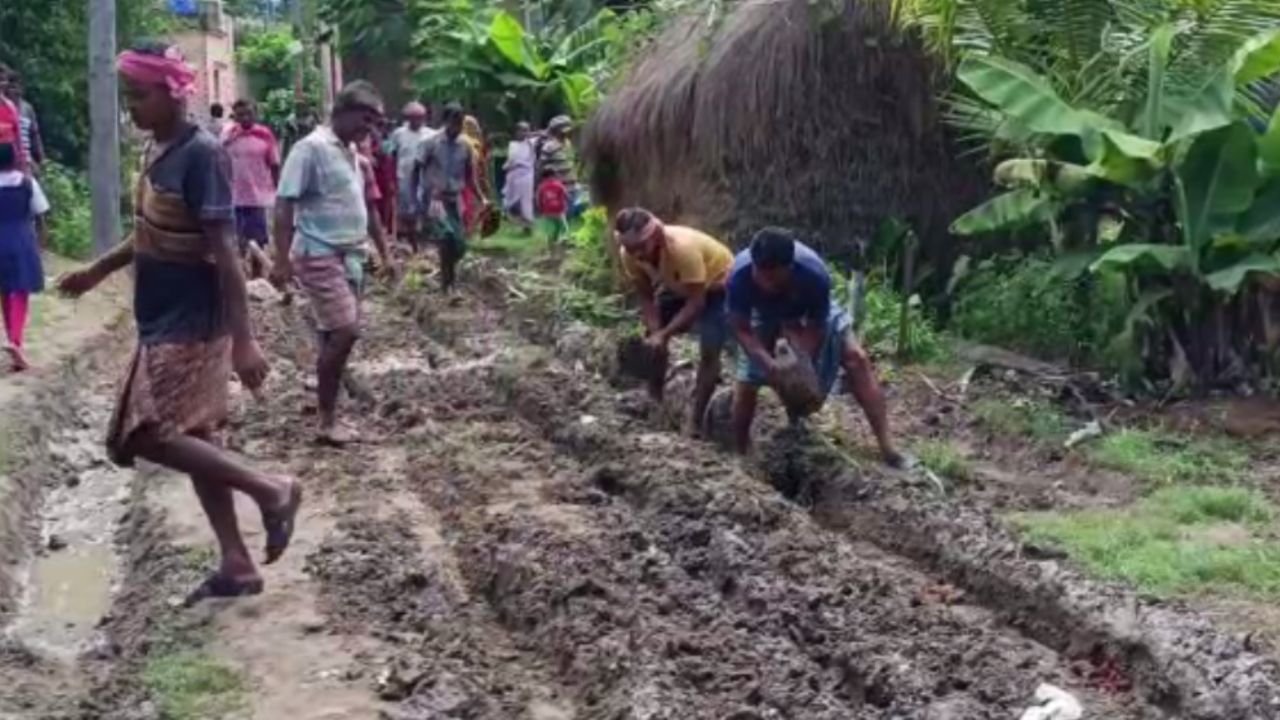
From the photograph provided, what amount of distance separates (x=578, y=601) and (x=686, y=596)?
395 millimetres

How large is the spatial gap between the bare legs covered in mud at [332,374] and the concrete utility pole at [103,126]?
8792 mm

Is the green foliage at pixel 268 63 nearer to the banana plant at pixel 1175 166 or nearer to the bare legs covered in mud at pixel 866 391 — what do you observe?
the banana plant at pixel 1175 166

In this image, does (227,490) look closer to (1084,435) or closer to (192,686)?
(192,686)

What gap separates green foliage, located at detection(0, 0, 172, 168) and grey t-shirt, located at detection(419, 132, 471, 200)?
19.1 feet

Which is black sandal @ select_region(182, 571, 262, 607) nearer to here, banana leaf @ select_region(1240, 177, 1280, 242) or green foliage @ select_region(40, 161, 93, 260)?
banana leaf @ select_region(1240, 177, 1280, 242)

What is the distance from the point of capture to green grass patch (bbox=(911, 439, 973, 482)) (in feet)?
30.8

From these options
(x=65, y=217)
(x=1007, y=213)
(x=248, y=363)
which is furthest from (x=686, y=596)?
(x=65, y=217)

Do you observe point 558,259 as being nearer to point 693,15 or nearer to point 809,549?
point 693,15

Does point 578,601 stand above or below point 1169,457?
above

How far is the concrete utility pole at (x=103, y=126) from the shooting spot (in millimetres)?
17984

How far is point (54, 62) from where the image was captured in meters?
21.9

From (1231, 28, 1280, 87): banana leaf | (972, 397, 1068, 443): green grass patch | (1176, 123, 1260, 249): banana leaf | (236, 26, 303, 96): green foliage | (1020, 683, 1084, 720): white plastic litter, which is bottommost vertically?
(236, 26, 303, 96): green foliage

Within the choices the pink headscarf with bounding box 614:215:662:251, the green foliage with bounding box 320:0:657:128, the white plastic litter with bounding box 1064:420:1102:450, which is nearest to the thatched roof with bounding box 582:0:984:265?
the white plastic litter with bounding box 1064:420:1102:450

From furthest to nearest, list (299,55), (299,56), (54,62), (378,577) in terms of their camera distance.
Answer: (299,56), (299,55), (54,62), (378,577)
